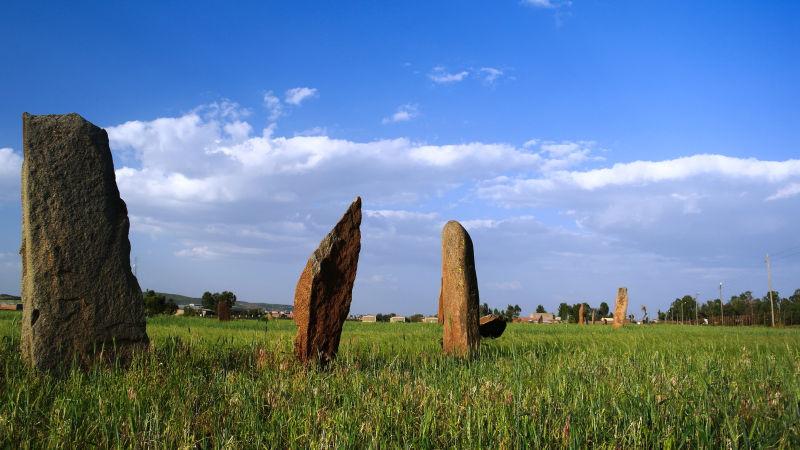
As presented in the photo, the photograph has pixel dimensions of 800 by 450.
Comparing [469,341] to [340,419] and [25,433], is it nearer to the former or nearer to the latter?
[340,419]

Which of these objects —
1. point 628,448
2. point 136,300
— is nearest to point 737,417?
point 628,448

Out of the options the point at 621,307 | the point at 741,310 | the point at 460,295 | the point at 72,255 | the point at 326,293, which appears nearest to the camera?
the point at 72,255

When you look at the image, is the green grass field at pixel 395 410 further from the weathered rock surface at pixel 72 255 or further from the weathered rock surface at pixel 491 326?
the weathered rock surface at pixel 491 326

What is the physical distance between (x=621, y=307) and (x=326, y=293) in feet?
93.9

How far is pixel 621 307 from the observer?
33.3 metres

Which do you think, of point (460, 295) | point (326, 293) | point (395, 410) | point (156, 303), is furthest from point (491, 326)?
point (156, 303)

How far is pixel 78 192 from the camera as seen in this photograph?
25.7 feet

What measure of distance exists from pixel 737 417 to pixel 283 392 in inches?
142

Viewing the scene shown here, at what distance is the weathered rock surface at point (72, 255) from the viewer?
24.2 ft

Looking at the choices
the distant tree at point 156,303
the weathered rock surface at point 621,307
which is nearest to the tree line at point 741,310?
the weathered rock surface at point 621,307

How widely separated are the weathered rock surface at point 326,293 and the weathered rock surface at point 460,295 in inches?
103

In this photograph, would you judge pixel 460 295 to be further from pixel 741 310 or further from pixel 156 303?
pixel 741 310

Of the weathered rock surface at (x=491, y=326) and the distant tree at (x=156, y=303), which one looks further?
the distant tree at (x=156, y=303)

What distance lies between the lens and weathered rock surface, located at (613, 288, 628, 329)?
3303 centimetres
